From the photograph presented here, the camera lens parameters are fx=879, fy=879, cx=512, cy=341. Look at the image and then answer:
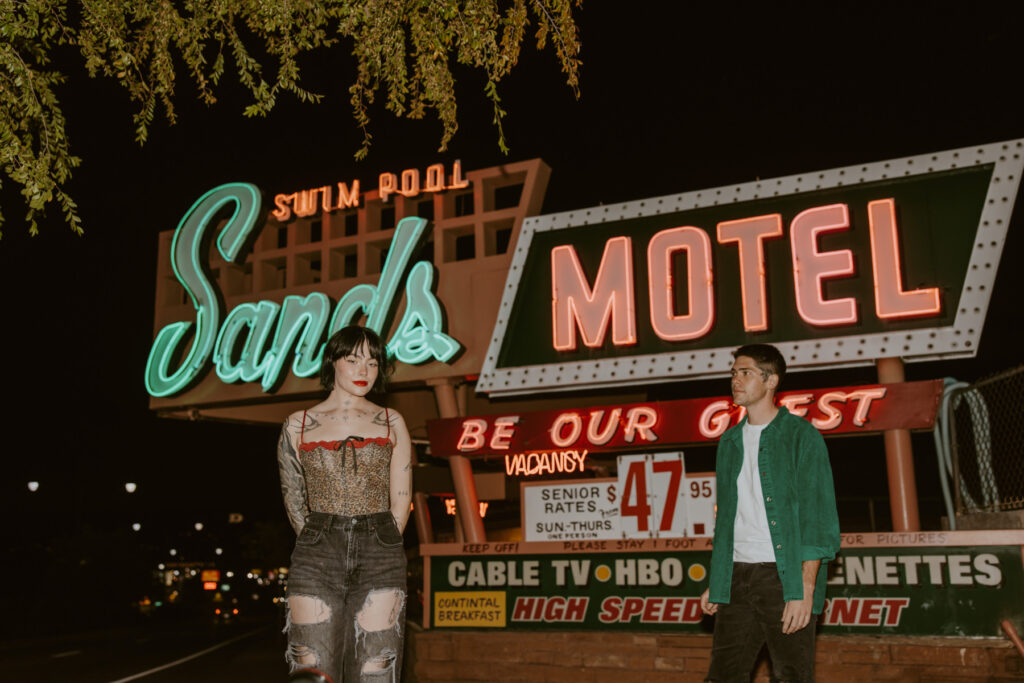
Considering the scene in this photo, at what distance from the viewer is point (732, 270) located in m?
10.4

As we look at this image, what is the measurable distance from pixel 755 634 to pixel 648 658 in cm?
537

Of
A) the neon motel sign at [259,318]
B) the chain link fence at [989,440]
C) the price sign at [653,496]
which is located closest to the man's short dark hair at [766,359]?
the chain link fence at [989,440]

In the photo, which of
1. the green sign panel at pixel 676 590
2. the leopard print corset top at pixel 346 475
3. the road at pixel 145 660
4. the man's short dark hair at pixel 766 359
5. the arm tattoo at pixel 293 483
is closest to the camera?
the leopard print corset top at pixel 346 475

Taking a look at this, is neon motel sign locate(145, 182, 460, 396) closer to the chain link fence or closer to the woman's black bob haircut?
the chain link fence

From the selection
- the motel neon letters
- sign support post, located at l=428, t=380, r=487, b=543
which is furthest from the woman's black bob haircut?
sign support post, located at l=428, t=380, r=487, b=543

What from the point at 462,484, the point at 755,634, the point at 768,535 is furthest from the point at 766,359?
the point at 462,484

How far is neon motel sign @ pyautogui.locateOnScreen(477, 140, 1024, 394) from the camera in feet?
30.2

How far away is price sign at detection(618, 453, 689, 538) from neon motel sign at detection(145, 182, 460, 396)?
3.08 m

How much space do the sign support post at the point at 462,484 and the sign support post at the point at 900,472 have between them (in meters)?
4.74

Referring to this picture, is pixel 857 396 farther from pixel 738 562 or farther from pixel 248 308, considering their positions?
pixel 248 308

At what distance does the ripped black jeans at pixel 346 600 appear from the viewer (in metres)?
3.77

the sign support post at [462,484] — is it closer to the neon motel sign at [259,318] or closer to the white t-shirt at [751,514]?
the neon motel sign at [259,318]

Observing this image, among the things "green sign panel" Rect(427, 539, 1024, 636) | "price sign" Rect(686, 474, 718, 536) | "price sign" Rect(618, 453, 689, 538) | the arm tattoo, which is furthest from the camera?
"price sign" Rect(618, 453, 689, 538)

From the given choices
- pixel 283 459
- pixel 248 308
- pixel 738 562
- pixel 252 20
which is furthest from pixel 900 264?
pixel 248 308
